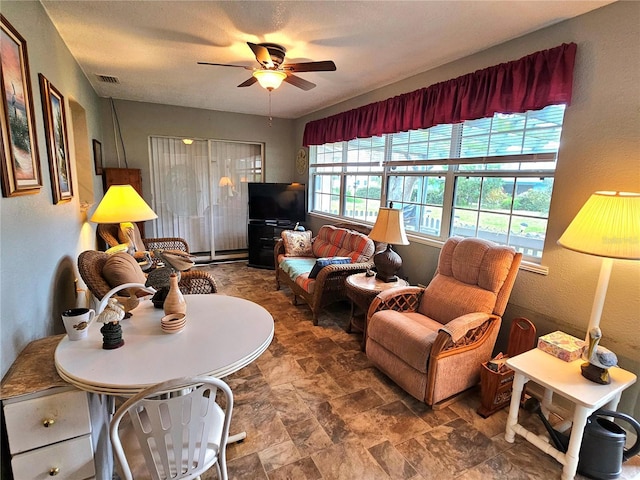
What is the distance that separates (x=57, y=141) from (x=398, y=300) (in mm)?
2805

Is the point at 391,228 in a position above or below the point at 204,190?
below

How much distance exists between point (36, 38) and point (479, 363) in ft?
11.5

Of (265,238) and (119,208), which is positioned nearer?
(119,208)

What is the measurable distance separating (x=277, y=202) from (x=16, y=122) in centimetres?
379

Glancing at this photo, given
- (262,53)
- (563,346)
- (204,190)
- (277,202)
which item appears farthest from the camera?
(204,190)

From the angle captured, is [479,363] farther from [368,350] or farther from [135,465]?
[135,465]

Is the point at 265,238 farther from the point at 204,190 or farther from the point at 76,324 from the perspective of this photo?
the point at 76,324

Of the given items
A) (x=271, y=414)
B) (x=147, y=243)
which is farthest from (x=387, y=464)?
(x=147, y=243)

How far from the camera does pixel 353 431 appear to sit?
1.92m

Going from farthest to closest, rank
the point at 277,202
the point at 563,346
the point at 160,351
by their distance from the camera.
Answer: the point at 277,202
the point at 563,346
the point at 160,351

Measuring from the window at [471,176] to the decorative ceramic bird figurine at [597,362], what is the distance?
0.78m

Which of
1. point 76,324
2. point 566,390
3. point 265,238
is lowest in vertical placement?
point 566,390

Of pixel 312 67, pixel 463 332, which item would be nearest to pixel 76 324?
pixel 463 332

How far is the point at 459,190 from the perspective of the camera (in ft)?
9.59
